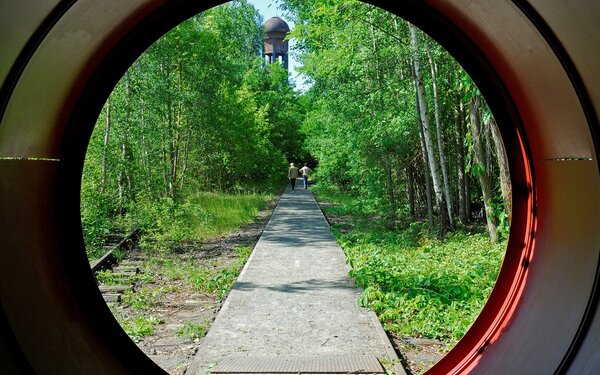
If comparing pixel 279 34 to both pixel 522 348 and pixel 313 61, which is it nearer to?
pixel 313 61

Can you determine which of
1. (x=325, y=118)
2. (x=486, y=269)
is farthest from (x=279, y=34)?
(x=486, y=269)

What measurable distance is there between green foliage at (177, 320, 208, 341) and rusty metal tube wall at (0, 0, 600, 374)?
2.37m

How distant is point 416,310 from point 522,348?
3.90 m

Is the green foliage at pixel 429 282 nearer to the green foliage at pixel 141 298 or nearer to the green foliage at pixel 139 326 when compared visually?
the green foliage at pixel 139 326

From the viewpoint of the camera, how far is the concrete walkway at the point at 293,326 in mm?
5457

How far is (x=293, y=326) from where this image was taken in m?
6.75

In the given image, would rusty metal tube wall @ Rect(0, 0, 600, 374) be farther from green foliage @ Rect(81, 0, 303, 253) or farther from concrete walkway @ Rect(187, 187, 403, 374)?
green foliage @ Rect(81, 0, 303, 253)

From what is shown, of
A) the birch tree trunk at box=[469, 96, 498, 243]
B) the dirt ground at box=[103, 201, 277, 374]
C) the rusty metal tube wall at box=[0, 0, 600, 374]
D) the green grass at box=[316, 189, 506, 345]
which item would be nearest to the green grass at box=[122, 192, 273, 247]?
the dirt ground at box=[103, 201, 277, 374]

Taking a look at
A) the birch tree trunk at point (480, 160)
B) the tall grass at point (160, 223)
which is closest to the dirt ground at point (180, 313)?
the tall grass at point (160, 223)

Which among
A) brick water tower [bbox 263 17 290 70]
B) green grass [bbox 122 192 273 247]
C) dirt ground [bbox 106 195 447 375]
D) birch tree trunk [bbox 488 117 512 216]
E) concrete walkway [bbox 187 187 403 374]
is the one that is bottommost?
dirt ground [bbox 106 195 447 375]

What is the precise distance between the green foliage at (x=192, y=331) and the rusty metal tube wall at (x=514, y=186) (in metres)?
2.37

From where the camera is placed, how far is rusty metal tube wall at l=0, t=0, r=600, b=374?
346 cm

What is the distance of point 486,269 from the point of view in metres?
9.52

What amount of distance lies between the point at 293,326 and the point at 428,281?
267 cm
